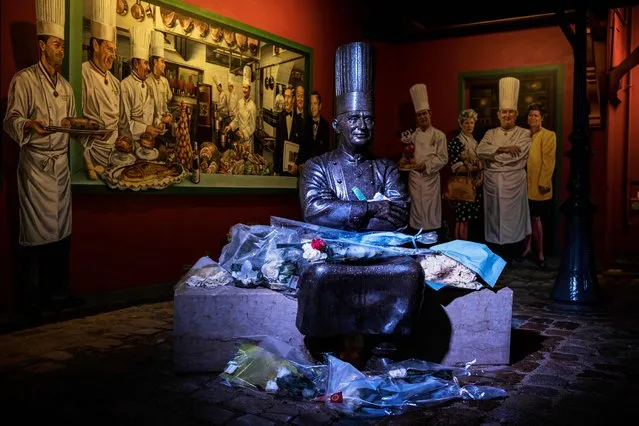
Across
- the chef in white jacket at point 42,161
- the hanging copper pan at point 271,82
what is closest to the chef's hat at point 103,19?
the chef in white jacket at point 42,161

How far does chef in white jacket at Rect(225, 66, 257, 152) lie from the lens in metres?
6.98

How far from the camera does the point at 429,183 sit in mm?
8953

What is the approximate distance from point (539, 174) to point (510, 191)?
557mm

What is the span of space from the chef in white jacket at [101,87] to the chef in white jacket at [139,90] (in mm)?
144

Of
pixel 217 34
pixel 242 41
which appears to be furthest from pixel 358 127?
pixel 242 41

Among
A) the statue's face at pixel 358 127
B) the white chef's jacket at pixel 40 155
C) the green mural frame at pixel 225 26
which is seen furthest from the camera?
the green mural frame at pixel 225 26

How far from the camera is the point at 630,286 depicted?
7293 mm

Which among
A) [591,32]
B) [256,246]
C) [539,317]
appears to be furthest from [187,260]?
[591,32]

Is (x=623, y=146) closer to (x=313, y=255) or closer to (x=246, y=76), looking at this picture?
(x=246, y=76)

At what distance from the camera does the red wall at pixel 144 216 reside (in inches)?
186

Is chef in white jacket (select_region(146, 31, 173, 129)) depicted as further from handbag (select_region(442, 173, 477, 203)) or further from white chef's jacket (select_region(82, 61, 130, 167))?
handbag (select_region(442, 173, 477, 203))

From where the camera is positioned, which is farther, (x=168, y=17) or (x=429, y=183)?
(x=429, y=183)

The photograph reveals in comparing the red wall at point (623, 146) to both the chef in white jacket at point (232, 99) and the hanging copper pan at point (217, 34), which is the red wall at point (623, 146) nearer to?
the chef in white jacket at point (232, 99)

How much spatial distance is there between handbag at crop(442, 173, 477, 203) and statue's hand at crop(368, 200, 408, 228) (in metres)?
5.20
